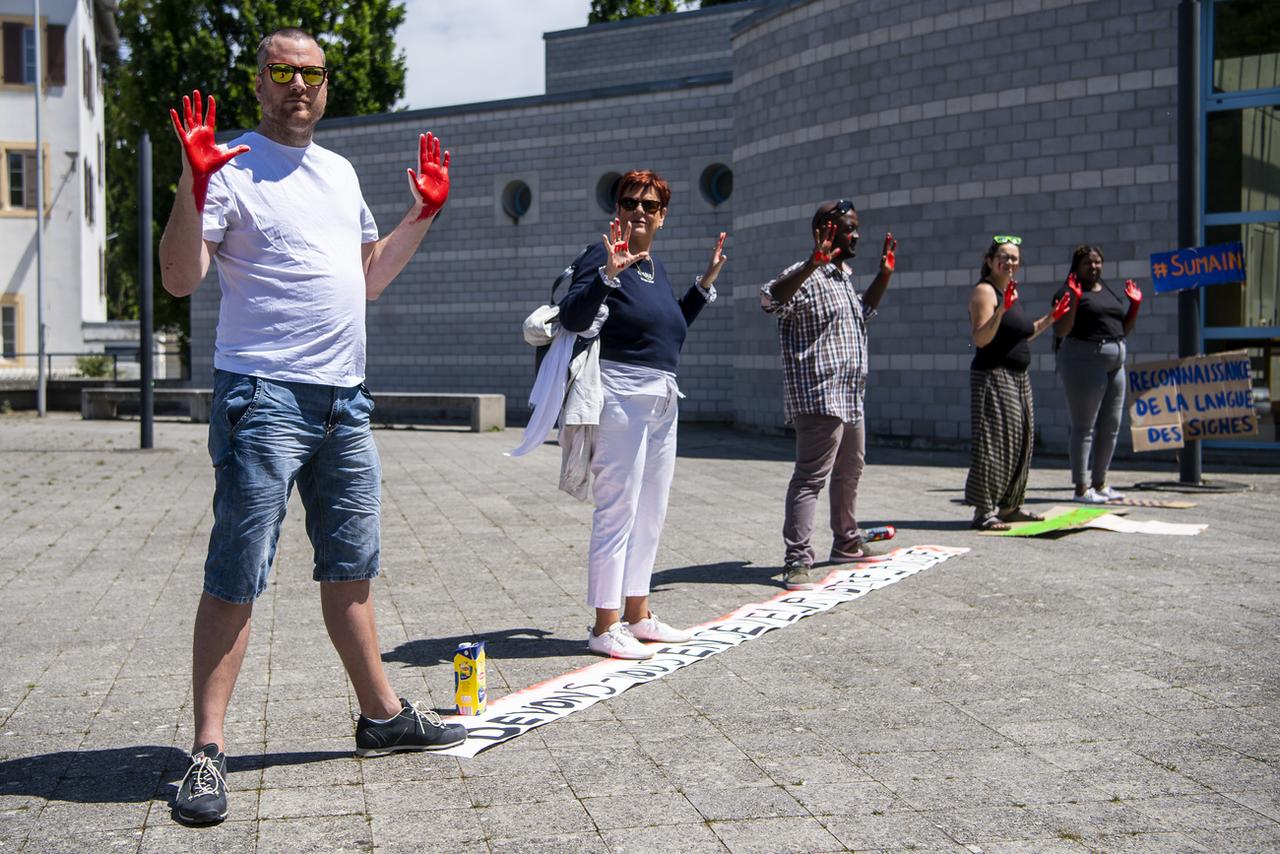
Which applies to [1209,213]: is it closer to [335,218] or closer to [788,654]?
[788,654]

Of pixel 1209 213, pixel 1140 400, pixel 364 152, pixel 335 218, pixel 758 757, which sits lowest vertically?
pixel 758 757

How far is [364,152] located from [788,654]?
84.4ft

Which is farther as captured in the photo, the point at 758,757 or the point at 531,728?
the point at 531,728

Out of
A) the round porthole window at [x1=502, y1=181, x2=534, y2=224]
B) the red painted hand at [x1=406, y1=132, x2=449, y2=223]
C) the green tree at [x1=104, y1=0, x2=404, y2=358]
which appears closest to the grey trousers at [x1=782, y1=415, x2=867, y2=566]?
the red painted hand at [x1=406, y1=132, x2=449, y2=223]

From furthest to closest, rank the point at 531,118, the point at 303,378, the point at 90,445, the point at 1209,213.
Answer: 1. the point at 531,118
2. the point at 90,445
3. the point at 1209,213
4. the point at 303,378

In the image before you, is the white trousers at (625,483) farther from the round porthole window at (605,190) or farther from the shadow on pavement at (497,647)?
the round porthole window at (605,190)

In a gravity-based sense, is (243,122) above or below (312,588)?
above

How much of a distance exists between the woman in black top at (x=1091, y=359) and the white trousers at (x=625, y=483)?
18.8 ft

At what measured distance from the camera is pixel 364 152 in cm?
2972

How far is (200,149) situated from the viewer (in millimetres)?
3736

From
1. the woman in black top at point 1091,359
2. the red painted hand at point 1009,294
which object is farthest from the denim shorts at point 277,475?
the woman in black top at point 1091,359

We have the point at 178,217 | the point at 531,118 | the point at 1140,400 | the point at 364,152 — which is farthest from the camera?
the point at 364,152

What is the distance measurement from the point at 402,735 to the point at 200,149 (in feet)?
6.39

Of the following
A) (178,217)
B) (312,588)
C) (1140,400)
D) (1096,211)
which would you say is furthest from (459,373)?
(178,217)
